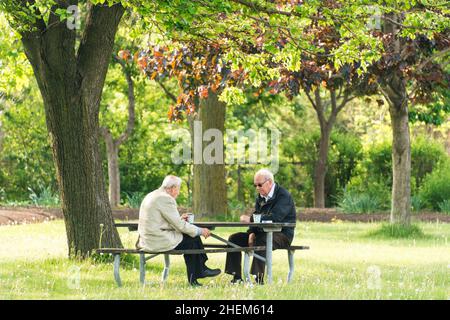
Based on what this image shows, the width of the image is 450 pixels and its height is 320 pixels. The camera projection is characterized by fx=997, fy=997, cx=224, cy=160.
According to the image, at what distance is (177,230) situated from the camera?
11547mm

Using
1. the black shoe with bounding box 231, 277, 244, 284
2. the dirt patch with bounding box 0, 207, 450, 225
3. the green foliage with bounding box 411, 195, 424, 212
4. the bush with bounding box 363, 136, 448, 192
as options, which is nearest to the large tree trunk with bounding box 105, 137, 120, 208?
the dirt patch with bounding box 0, 207, 450, 225

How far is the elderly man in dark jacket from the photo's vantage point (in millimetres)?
12320

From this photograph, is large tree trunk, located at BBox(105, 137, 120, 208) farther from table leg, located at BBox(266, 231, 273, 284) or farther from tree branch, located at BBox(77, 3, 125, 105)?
table leg, located at BBox(266, 231, 273, 284)

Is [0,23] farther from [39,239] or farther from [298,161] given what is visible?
[298,161]

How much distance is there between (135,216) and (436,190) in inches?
333

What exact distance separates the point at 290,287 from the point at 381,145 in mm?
18369

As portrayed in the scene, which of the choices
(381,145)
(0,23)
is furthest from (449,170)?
(0,23)

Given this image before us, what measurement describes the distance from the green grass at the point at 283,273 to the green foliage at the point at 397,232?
0.14 m

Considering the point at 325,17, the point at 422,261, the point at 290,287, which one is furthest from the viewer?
the point at 422,261

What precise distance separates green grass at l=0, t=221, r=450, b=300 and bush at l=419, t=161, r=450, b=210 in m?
7.32

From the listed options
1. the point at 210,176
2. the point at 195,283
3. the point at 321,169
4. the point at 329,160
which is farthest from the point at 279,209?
the point at 329,160

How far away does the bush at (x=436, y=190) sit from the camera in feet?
87.6
